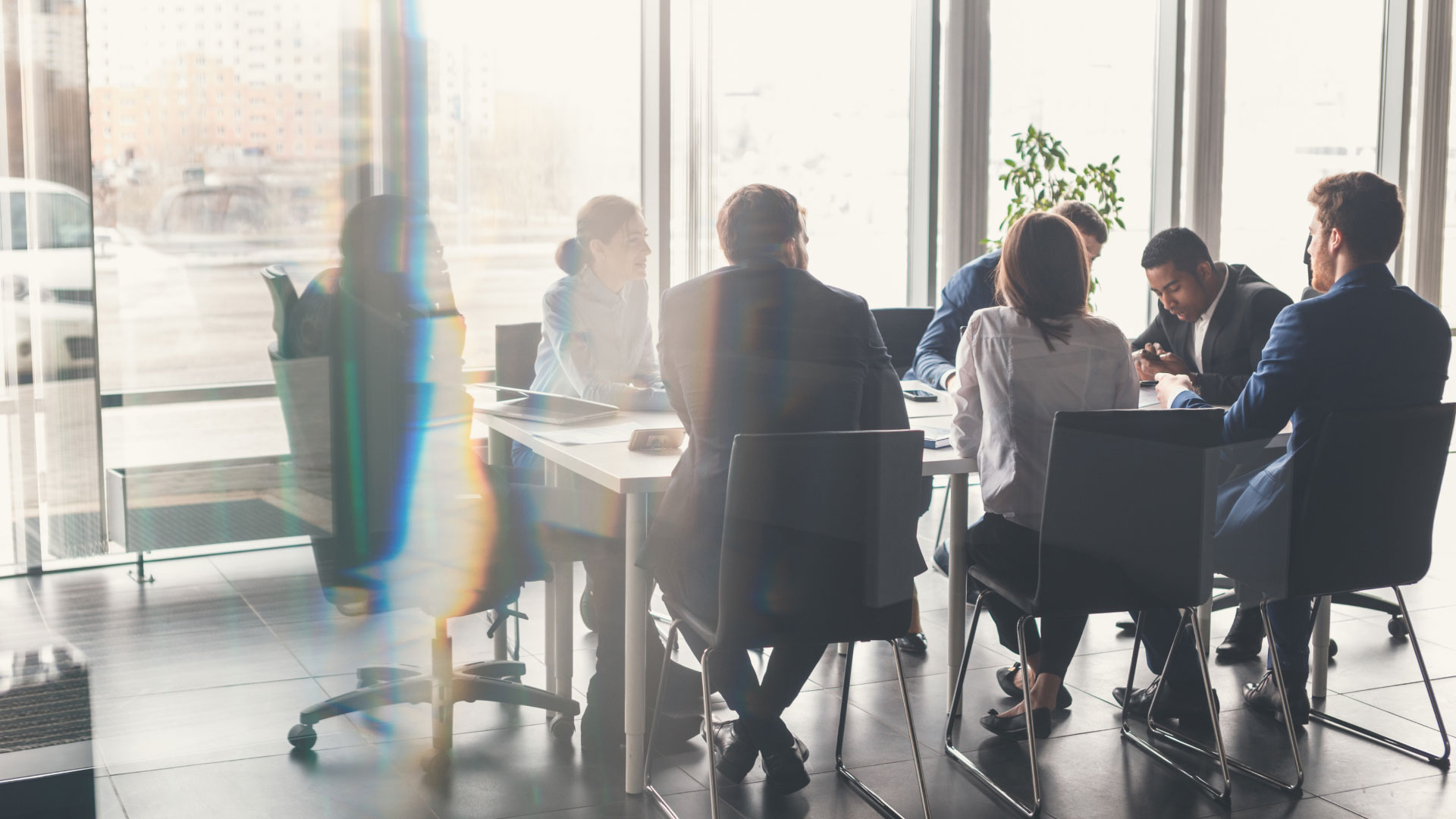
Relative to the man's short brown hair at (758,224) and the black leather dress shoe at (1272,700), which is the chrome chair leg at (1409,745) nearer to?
the black leather dress shoe at (1272,700)

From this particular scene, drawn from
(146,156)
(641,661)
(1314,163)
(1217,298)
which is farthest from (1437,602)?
(146,156)

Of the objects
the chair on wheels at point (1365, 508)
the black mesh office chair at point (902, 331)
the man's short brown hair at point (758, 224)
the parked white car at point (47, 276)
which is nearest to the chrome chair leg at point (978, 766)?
the chair on wheels at point (1365, 508)

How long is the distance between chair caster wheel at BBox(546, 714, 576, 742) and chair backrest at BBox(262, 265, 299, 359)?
1062 mm

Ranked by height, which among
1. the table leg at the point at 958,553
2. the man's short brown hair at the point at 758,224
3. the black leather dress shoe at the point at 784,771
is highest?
the man's short brown hair at the point at 758,224

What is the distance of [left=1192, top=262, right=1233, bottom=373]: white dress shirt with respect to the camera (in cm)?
389

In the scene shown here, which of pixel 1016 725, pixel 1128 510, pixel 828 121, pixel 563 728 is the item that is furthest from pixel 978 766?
pixel 828 121

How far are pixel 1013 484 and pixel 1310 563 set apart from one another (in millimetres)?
658

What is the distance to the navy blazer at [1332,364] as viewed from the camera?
9.23ft

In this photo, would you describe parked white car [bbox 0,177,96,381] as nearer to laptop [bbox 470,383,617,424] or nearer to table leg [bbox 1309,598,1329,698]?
laptop [bbox 470,383,617,424]

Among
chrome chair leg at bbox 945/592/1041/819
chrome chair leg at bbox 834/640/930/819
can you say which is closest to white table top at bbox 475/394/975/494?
chrome chair leg at bbox 945/592/1041/819

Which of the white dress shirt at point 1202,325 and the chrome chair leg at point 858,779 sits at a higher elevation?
the white dress shirt at point 1202,325

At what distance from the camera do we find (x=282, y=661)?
3623 millimetres

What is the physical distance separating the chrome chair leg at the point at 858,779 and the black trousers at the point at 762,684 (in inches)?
3.9

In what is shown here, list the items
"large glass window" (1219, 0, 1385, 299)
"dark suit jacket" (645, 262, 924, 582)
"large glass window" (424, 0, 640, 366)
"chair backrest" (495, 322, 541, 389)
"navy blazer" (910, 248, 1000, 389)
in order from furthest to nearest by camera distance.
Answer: "large glass window" (1219, 0, 1385, 299) → "large glass window" (424, 0, 640, 366) → "navy blazer" (910, 248, 1000, 389) → "chair backrest" (495, 322, 541, 389) → "dark suit jacket" (645, 262, 924, 582)
